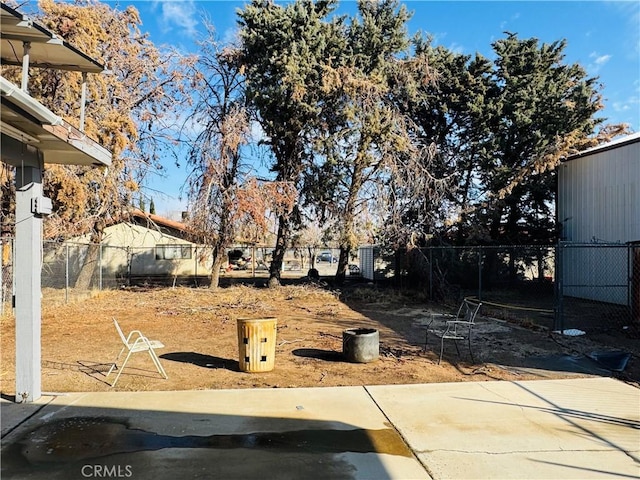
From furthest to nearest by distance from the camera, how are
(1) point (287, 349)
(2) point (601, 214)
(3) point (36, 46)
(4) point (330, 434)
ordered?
(2) point (601, 214), (1) point (287, 349), (3) point (36, 46), (4) point (330, 434)

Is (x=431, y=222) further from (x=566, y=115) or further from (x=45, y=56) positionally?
(x=45, y=56)

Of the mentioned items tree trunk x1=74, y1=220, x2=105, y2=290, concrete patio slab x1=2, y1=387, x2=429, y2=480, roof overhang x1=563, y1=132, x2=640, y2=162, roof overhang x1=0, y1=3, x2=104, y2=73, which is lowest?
concrete patio slab x1=2, y1=387, x2=429, y2=480

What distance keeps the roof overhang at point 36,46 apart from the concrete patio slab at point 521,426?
17.8 ft

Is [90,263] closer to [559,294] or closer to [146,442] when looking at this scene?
[146,442]

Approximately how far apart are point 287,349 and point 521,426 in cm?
490

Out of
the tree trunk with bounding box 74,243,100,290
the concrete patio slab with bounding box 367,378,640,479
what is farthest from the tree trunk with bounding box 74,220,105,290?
the concrete patio slab with bounding box 367,378,640,479

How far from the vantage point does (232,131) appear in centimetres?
1731

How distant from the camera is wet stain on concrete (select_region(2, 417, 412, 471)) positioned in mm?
4129

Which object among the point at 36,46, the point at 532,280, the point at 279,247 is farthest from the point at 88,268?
the point at 532,280

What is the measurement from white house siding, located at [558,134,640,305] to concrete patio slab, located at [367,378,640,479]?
10.6m

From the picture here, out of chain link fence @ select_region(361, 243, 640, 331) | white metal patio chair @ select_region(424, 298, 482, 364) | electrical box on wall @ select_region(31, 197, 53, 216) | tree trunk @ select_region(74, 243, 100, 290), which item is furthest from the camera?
tree trunk @ select_region(74, 243, 100, 290)

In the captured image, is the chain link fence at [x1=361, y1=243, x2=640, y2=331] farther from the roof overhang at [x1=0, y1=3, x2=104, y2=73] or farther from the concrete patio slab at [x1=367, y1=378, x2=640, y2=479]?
the roof overhang at [x1=0, y1=3, x2=104, y2=73]

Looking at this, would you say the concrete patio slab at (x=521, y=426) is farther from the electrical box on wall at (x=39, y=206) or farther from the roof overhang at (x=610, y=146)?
the roof overhang at (x=610, y=146)

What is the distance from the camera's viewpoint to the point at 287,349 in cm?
898
